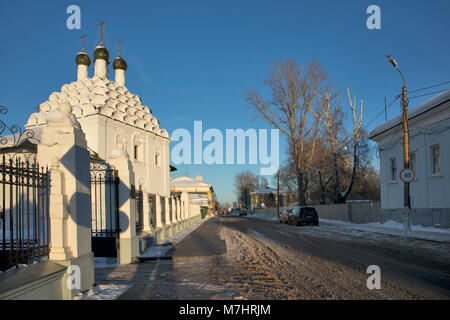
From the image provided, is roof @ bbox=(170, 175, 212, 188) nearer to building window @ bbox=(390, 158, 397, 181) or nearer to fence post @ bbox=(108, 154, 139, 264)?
building window @ bbox=(390, 158, 397, 181)

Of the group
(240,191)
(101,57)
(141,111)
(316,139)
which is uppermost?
(101,57)

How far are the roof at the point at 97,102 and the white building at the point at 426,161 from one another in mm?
23887

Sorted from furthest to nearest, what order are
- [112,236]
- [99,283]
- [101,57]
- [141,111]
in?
1. [141,111]
2. [101,57]
3. [112,236]
4. [99,283]

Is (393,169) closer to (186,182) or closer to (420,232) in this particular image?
(420,232)

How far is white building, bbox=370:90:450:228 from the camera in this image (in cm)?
1784

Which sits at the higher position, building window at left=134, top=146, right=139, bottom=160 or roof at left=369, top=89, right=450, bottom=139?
roof at left=369, top=89, right=450, bottom=139

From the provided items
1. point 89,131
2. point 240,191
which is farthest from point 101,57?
point 240,191

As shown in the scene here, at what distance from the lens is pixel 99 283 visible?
6848 millimetres

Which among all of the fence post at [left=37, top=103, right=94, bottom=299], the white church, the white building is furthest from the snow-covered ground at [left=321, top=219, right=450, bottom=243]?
the fence post at [left=37, top=103, right=94, bottom=299]

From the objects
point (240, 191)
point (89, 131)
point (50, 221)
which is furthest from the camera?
point (240, 191)

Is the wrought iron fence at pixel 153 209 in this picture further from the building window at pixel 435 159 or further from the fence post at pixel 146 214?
the building window at pixel 435 159

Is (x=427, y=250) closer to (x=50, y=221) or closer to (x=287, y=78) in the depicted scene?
(x=50, y=221)

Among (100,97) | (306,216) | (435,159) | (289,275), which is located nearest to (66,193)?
(289,275)
